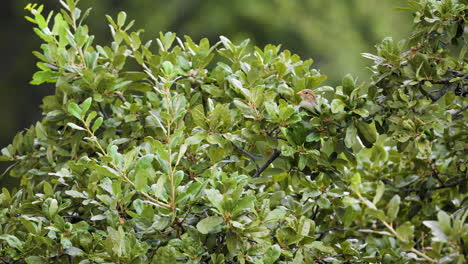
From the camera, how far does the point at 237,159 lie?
1.44 meters

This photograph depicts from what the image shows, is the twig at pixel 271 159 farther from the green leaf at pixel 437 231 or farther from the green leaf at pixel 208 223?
the green leaf at pixel 437 231

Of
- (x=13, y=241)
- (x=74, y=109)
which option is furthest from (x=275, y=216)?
(x=13, y=241)

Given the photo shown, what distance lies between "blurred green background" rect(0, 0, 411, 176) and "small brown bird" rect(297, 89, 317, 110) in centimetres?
435

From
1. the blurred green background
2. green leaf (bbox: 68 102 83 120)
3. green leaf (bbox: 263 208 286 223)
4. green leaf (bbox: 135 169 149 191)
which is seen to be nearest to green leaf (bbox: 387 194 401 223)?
green leaf (bbox: 263 208 286 223)

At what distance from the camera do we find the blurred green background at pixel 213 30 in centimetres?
580

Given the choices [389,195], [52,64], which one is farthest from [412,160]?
[52,64]

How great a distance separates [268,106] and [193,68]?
1.50 ft

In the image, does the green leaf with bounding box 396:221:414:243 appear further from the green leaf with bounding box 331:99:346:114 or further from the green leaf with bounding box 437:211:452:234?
the green leaf with bounding box 331:99:346:114

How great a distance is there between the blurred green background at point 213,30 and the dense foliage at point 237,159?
4.05 meters

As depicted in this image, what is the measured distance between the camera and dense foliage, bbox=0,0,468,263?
118cm

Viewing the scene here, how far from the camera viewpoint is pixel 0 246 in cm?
144

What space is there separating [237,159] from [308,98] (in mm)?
221

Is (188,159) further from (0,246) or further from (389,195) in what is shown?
(389,195)

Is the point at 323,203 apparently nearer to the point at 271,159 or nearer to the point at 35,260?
the point at 271,159
